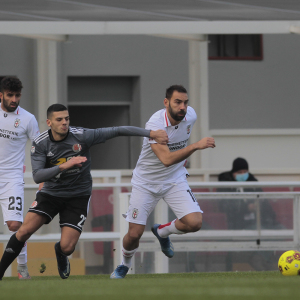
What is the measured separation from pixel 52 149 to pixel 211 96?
29.1 ft

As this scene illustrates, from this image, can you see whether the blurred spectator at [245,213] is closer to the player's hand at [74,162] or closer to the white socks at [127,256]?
the white socks at [127,256]

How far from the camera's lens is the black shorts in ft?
21.4

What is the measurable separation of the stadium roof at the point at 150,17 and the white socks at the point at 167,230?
9.36ft

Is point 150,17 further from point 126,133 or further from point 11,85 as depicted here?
point 126,133

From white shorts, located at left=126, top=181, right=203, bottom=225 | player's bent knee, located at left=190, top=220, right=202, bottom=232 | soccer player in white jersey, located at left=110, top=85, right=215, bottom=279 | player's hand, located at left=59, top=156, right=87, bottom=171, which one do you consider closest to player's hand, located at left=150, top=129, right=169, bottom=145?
soccer player in white jersey, located at left=110, top=85, right=215, bottom=279

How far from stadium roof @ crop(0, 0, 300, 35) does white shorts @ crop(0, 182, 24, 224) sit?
8.22 feet

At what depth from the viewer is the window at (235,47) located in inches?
586

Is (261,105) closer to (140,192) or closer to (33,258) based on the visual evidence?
(33,258)

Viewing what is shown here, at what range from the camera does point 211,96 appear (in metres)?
14.8

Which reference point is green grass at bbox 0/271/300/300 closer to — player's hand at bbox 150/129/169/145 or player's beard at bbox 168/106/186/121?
player's hand at bbox 150/129/169/145

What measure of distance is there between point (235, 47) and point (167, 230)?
8634 millimetres

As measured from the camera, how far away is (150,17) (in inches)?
348

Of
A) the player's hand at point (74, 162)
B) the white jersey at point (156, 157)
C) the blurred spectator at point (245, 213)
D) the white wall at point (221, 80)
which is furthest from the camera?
the white wall at point (221, 80)

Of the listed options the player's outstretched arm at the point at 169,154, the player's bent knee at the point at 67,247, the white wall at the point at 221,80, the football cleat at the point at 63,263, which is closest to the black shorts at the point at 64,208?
the player's bent knee at the point at 67,247
